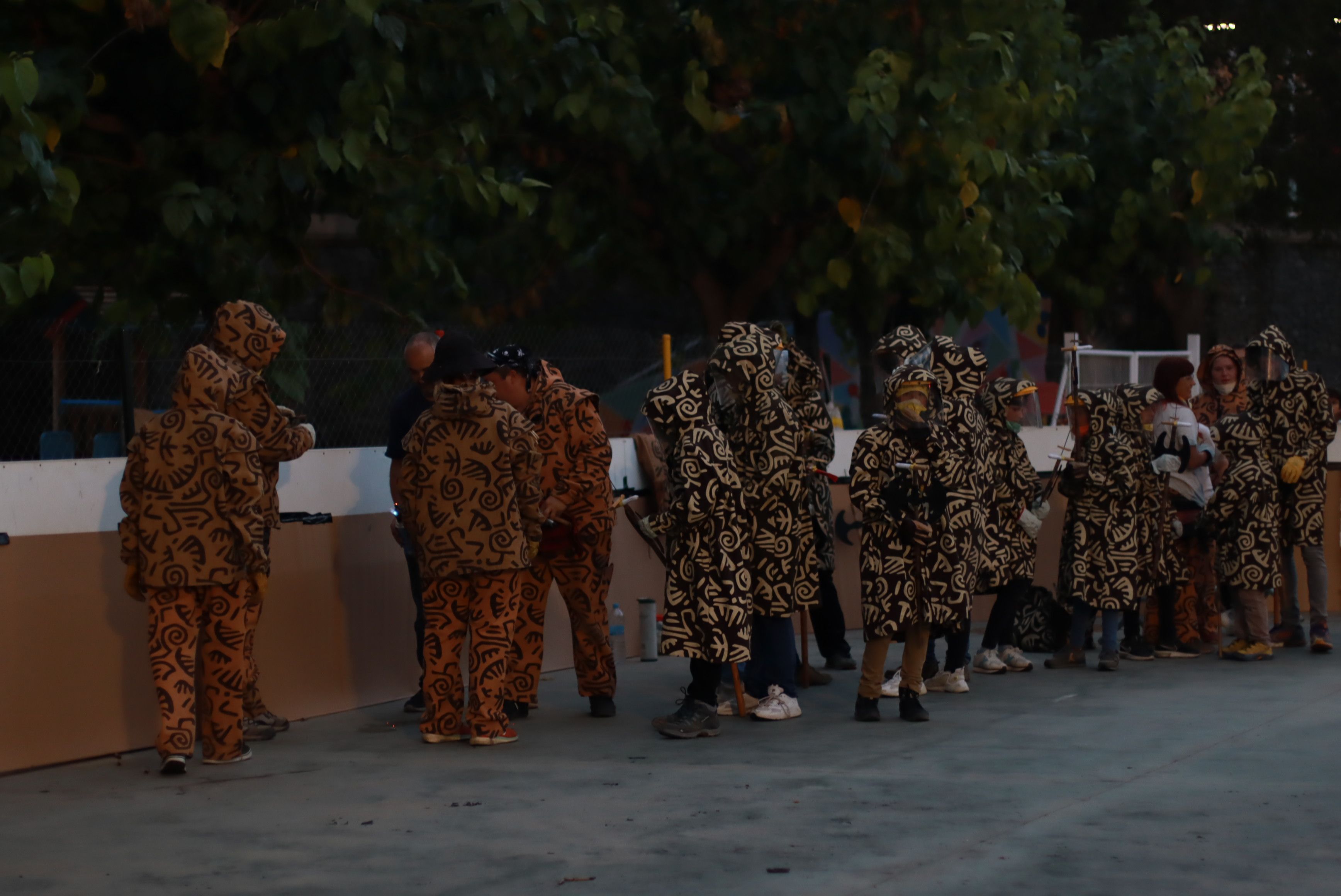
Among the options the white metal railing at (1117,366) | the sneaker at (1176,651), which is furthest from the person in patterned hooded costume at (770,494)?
the white metal railing at (1117,366)

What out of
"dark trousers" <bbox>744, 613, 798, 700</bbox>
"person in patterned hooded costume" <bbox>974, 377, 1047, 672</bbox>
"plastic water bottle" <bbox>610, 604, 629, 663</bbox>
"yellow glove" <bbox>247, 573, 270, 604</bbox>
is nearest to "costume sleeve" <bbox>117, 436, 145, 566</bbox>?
"yellow glove" <bbox>247, 573, 270, 604</bbox>

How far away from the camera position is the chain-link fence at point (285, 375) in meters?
8.62

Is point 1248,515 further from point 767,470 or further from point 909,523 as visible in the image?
point 767,470

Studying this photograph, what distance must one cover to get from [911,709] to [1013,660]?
2106mm

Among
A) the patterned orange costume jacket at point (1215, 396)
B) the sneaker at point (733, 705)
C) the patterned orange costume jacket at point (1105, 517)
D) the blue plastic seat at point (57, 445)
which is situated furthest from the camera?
the patterned orange costume jacket at point (1215, 396)

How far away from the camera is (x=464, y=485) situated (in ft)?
26.3

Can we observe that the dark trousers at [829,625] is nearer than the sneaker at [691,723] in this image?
No

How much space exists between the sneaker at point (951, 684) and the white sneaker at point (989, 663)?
0.74 m

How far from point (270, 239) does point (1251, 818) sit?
7858 mm

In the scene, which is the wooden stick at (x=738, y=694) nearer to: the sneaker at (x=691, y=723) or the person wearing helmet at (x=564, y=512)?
the sneaker at (x=691, y=723)

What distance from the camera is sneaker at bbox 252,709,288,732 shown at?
28.3ft

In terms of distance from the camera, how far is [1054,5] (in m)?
17.8

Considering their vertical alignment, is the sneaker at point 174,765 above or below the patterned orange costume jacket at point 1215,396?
below

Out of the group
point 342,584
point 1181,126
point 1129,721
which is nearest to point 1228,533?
point 1129,721
